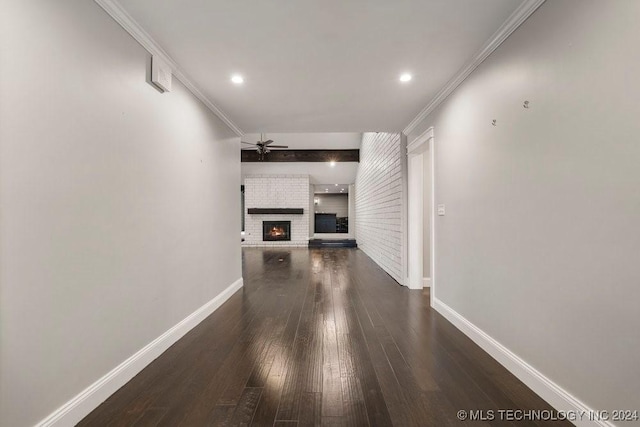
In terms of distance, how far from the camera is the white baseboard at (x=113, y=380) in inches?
55.8

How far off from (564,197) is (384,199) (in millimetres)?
4250

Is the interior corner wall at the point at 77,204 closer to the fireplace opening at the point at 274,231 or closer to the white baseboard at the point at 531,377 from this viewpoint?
the white baseboard at the point at 531,377

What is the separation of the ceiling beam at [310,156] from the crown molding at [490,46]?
239 inches

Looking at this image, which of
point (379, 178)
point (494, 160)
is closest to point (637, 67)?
point (494, 160)

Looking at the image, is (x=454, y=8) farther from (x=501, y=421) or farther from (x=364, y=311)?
(x=364, y=311)

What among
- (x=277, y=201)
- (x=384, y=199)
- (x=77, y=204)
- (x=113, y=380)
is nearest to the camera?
(x=77, y=204)

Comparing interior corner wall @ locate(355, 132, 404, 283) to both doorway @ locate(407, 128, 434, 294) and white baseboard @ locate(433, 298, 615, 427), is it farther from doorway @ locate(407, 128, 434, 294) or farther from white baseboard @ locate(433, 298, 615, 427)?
white baseboard @ locate(433, 298, 615, 427)

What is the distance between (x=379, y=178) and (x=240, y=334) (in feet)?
15.1

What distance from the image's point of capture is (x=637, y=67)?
1.19m

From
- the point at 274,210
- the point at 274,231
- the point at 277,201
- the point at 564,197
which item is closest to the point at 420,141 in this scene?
the point at 564,197

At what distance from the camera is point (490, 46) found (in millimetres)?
2133

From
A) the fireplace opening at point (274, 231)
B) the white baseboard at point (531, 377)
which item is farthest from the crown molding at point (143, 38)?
the fireplace opening at point (274, 231)

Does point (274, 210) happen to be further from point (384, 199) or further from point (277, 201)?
point (384, 199)

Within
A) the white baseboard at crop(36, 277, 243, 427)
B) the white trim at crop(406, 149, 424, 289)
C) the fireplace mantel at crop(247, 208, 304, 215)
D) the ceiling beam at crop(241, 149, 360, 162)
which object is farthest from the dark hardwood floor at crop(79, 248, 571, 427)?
the fireplace mantel at crop(247, 208, 304, 215)
